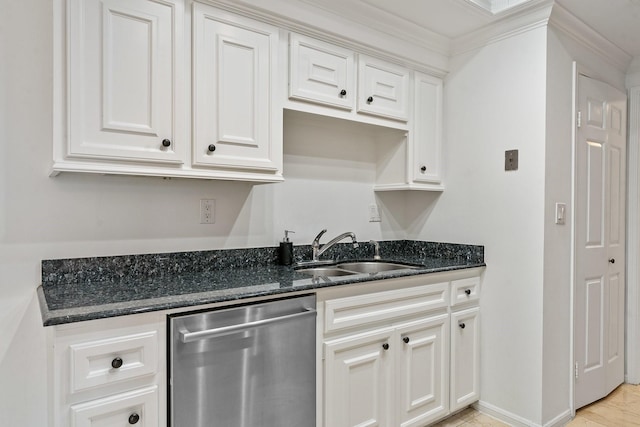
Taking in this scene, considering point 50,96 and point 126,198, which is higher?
point 50,96

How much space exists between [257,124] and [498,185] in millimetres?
1495

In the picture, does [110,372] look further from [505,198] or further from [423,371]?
[505,198]

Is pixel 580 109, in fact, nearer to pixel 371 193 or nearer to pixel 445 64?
pixel 445 64

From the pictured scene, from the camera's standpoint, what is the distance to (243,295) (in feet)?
4.73

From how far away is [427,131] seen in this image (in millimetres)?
2586

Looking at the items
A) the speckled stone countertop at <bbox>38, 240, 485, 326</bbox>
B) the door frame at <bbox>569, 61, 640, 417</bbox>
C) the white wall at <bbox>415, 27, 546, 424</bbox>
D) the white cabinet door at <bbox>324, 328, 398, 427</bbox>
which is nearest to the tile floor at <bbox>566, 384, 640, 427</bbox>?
the door frame at <bbox>569, 61, 640, 417</bbox>

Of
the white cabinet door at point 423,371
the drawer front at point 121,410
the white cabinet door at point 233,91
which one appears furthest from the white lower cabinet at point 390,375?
the white cabinet door at point 233,91

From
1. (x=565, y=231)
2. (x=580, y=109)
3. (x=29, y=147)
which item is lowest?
(x=565, y=231)

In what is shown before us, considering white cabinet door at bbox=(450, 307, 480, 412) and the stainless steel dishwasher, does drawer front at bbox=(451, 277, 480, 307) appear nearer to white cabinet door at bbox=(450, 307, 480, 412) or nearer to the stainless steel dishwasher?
white cabinet door at bbox=(450, 307, 480, 412)

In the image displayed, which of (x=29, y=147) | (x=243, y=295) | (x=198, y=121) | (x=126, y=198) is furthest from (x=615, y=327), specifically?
(x=29, y=147)

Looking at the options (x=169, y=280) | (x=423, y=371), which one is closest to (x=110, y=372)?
(x=169, y=280)

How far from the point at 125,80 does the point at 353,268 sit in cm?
163

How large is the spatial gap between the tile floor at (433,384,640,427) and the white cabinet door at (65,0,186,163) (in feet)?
7.11

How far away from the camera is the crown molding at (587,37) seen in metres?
2.19
